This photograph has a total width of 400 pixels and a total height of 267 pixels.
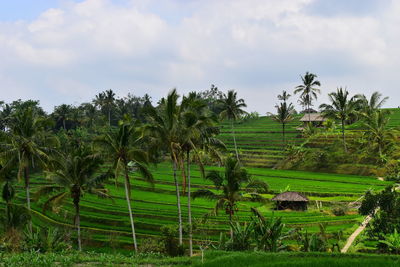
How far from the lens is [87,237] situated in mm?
32469

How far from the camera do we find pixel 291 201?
3975cm

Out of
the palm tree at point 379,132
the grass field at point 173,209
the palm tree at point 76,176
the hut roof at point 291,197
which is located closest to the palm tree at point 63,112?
the grass field at point 173,209

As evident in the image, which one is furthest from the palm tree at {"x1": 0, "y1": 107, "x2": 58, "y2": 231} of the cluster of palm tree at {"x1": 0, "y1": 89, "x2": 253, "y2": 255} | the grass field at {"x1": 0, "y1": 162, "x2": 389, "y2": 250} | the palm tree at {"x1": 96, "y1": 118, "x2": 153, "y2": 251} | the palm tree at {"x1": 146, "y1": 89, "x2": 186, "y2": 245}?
the palm tree at {"x1": 146, "y1": 89, "x2": 186, "y2": 245}

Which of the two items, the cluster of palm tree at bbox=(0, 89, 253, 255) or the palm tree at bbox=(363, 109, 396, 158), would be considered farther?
the palm tree at bbox=(363, 109, 396, 158)

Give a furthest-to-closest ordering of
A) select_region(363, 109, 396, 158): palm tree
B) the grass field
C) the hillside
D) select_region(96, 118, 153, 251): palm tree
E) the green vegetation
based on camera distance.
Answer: the hillside, select_region(363, 109, 396, 158): palm tree, the grass field, select_region(96, 118, 153, 251): palm tree, the green vegetation

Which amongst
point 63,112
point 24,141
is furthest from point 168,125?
point 63,112

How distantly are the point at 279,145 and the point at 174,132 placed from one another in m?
57.3

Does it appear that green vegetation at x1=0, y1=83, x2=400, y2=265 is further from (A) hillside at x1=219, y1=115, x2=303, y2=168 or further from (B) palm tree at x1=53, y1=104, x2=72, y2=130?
(B) palm tree at x1=53, y1=104, x2=72, y2=130

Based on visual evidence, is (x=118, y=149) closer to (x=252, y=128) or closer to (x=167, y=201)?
(x=167, y=201)

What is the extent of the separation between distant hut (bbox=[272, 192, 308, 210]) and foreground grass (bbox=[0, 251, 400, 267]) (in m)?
24.1

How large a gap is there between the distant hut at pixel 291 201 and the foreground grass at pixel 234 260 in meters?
24.1

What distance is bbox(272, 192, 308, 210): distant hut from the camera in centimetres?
3916

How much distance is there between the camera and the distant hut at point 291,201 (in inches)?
1542

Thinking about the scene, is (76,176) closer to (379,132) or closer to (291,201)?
(291,201)
